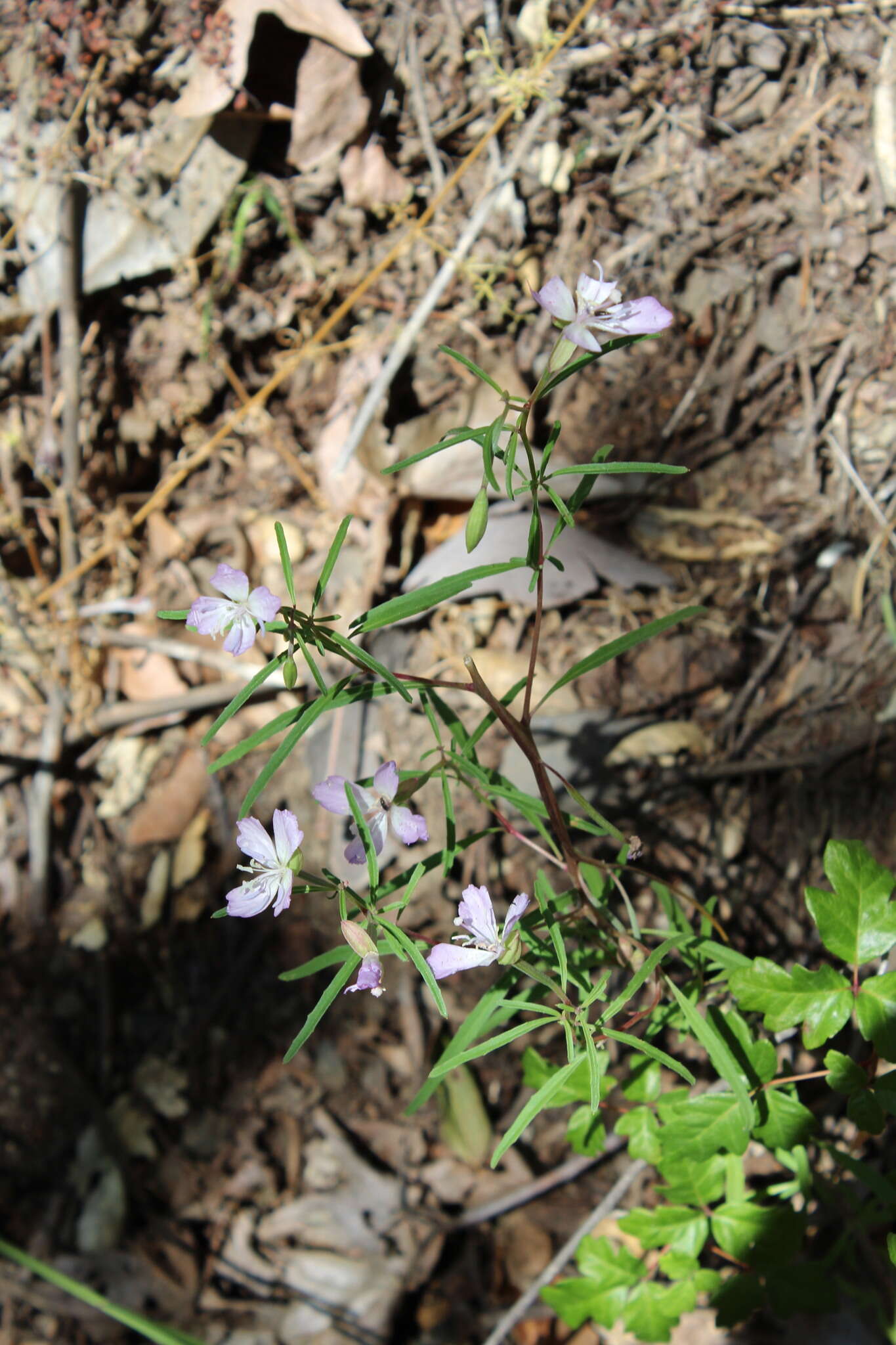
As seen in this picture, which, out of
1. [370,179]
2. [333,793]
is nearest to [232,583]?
[333,793]

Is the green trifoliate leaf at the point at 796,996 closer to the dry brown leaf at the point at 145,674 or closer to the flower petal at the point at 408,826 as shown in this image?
the flower petal at the point at 408,826

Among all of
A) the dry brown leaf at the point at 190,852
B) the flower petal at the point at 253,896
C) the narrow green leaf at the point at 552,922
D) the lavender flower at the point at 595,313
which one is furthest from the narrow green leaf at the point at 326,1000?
the dry brown leaf at the point at 190,852

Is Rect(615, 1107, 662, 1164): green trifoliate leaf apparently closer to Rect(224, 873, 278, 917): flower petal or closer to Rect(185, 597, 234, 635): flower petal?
Rect(224, 873, 278, 917): flower petal

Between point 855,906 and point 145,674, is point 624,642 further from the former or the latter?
point 145,674

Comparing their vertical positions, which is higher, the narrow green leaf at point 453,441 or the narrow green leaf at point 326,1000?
the narrow green leaf at point 453,441

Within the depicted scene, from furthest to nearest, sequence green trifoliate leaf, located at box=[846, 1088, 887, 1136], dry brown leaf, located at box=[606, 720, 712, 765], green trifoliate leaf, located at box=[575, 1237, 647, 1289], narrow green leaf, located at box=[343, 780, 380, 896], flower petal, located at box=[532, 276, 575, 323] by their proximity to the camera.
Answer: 1. dry brown leaf, located at box=[606, 720, 712, 765]
2. green trifoliate leaf, located at box=[575, 1237, 647, 1289]
3. green trifoliate leaf, located at box=[846, 1088, 887, 1136]
4. narrow green leaf, located at box=[343, 780, 380, 896]
5. flower petal, located at box=[532, 276, 575, 323]

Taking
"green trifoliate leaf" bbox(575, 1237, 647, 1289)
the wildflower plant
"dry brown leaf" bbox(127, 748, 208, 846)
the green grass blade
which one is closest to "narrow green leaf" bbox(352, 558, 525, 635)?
the wildflower plant

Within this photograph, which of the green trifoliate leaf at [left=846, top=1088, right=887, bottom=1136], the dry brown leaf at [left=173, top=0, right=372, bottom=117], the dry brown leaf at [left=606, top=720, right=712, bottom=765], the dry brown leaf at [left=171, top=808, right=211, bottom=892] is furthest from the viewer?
the dry brown leaf at [left=171, top=808, right=211, bottom=892]
